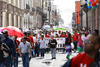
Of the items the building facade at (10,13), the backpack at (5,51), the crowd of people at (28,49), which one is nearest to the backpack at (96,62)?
the crowd of people at (28,49)

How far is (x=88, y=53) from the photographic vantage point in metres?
3.59

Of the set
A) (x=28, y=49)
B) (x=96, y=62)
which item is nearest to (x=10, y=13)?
(x=28, y=49)

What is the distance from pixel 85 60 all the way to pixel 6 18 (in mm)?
38382

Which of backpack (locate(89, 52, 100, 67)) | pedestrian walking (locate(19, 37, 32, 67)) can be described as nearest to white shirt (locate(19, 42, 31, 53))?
pedestrian walking (locate(19, 37, 32, 67))

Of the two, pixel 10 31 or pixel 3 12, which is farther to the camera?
pixel 3 12

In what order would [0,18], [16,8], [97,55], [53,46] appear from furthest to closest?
[16,8], [0,18], [53,46], [97,55]

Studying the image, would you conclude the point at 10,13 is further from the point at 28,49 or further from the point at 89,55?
the point at 89,55

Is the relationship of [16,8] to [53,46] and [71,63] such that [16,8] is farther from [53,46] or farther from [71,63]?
[71,63]

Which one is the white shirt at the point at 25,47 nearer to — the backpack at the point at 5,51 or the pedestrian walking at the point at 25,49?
the pedestrian walking at the point at 25,49

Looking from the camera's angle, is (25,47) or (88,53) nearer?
(88,53)

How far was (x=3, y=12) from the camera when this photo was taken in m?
39.4

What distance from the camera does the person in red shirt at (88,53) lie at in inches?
140

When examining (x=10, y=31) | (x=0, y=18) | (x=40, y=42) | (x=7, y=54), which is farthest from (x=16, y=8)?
(x=7, y=54)

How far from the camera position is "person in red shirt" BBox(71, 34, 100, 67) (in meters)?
3.56
